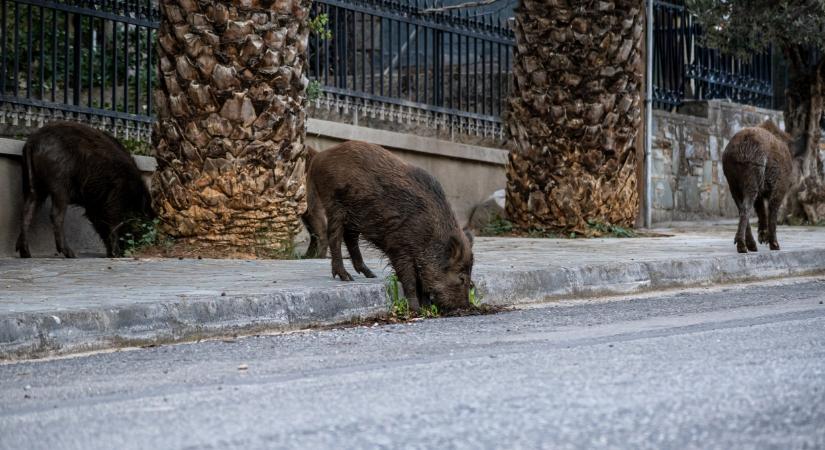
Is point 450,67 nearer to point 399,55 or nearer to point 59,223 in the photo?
point 399,55

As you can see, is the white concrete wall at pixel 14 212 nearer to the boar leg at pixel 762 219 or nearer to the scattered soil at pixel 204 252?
the scattered soil at pixel 204 252

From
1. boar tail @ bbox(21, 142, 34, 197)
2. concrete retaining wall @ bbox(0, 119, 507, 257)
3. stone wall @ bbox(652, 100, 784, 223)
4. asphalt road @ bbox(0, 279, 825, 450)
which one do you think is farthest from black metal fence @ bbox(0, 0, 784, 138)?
asphalt road @ bbox(0, 279, 825, 450)

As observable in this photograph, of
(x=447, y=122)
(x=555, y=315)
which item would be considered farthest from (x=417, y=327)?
(x=447, y=122)

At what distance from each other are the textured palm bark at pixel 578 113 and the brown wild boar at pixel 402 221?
5800 millimetres

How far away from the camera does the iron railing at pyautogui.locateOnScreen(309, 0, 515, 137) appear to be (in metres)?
14.1

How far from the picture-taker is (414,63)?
601 inches

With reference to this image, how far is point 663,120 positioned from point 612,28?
14.6 ft

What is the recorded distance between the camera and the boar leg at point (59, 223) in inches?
440

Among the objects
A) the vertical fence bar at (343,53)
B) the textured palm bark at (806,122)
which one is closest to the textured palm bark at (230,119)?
the vertical fence bar at (343,53)

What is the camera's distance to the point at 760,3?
1698 centimetres

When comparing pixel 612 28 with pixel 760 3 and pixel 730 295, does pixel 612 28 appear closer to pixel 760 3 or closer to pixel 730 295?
pixel 760 3

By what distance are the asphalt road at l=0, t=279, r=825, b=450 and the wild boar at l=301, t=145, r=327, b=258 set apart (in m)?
4.28

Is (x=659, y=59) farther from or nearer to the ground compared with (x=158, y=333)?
farther from the ground

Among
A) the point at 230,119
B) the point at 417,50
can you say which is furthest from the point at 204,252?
the point at 417,50
